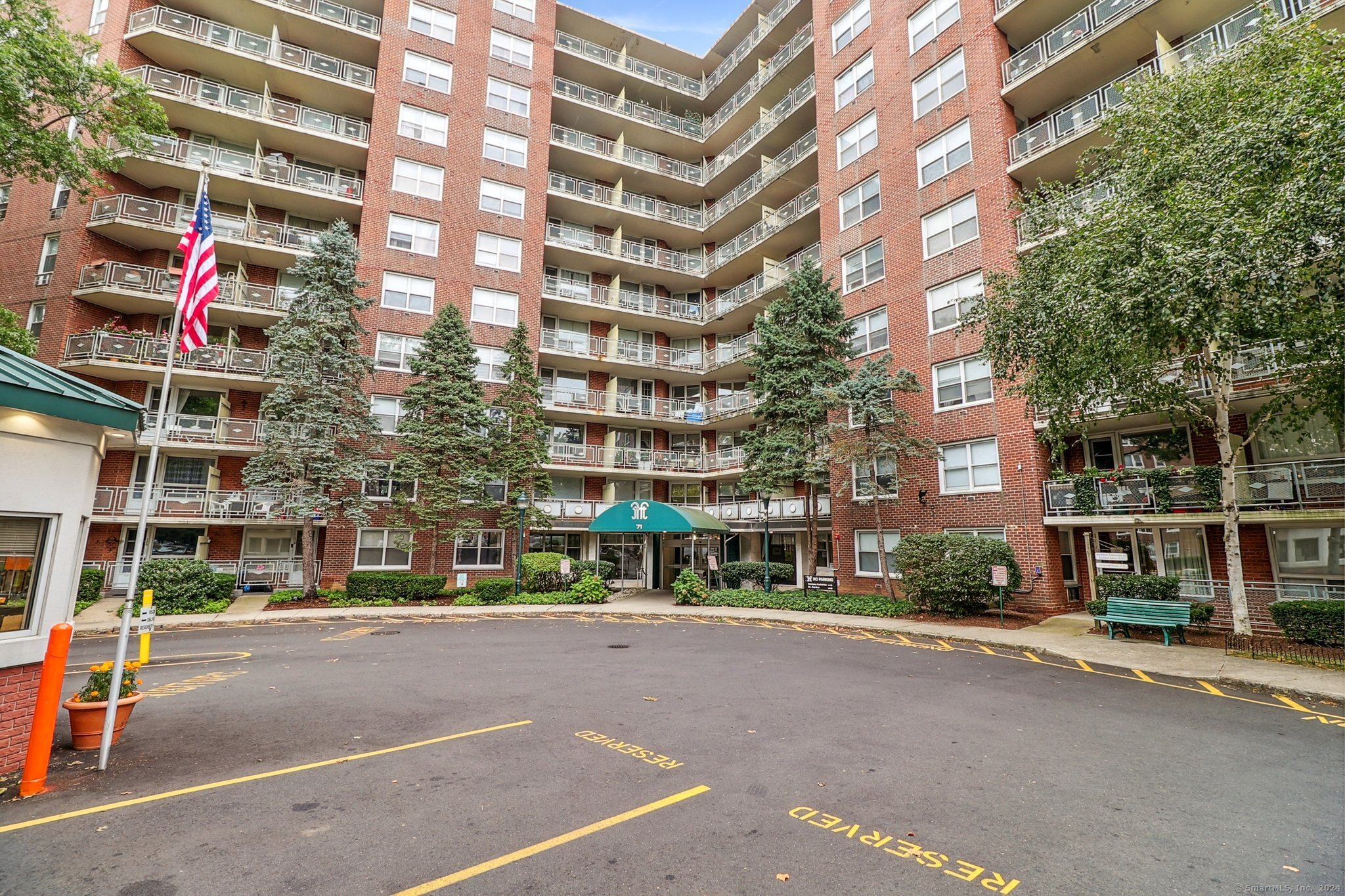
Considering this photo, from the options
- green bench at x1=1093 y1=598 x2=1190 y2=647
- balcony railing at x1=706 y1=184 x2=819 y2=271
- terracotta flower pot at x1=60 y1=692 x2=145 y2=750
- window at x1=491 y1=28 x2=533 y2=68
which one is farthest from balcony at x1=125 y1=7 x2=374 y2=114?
green bench at x1=1093 y1=598 x2=1190 y2=647

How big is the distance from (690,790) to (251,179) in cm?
2778

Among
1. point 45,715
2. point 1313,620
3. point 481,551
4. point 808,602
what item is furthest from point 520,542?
point 1313,620

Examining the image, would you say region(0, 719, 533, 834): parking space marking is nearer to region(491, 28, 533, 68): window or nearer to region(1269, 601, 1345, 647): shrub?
region(1269, 601, 1345, 647): shrub

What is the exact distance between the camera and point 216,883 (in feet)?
12.5

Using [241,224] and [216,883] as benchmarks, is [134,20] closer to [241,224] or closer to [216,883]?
[241,224]

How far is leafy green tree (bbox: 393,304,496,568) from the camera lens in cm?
2230

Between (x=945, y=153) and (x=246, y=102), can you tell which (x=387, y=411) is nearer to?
(x=246, y=102)

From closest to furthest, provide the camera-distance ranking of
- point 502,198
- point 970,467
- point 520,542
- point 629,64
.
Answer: point 970,467 < point 520,542 < point 502,198 < point 629,64

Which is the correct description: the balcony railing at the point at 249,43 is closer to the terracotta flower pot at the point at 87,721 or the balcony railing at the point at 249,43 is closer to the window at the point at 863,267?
the window at the point at 863,267

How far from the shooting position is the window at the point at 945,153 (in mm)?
20844

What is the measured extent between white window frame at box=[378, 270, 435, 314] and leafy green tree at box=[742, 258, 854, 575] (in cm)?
1419

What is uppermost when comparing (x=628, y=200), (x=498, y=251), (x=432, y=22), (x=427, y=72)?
(x=432, y=22)

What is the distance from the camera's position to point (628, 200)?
1244 inches

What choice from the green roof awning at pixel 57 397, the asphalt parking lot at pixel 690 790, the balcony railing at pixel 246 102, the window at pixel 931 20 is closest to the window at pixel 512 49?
the balcony railing at pixel 246 102
